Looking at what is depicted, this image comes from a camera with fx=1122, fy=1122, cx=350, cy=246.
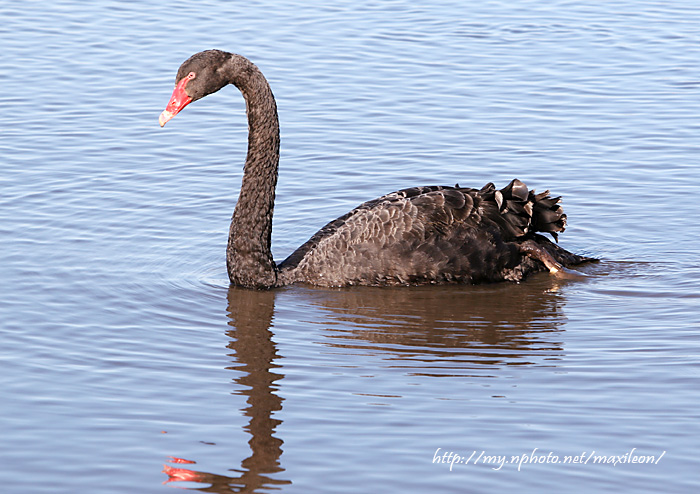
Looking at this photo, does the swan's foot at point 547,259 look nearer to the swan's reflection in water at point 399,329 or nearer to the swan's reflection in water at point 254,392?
the swan's reflection in water at point 399,329

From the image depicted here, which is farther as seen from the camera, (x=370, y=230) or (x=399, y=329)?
(x=370, y=230)

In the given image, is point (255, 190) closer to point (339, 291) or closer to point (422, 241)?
point (339, 291)

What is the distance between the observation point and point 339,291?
8602 millimetres

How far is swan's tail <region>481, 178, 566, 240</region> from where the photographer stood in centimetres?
884

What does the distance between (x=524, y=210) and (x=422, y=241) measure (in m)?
0.92

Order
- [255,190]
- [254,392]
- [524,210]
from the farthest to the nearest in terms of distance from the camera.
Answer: [524,210]
[255,190]
[254,392]

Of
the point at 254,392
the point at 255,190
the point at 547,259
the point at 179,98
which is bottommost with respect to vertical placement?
the point at 254,392

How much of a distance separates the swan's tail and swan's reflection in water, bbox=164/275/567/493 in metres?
0.44

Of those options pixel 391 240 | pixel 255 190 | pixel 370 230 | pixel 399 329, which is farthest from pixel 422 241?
pixel 255 190

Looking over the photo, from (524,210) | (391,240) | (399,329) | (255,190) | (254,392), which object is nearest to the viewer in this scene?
(254,392)

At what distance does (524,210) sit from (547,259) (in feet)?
1.41

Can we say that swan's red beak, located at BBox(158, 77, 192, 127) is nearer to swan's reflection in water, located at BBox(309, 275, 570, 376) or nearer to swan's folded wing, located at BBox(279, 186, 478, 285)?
swan's folded wing, located at BBox(279, 186, 478, 285)

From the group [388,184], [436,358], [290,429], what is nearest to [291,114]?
[388,184]

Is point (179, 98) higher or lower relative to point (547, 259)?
higher
